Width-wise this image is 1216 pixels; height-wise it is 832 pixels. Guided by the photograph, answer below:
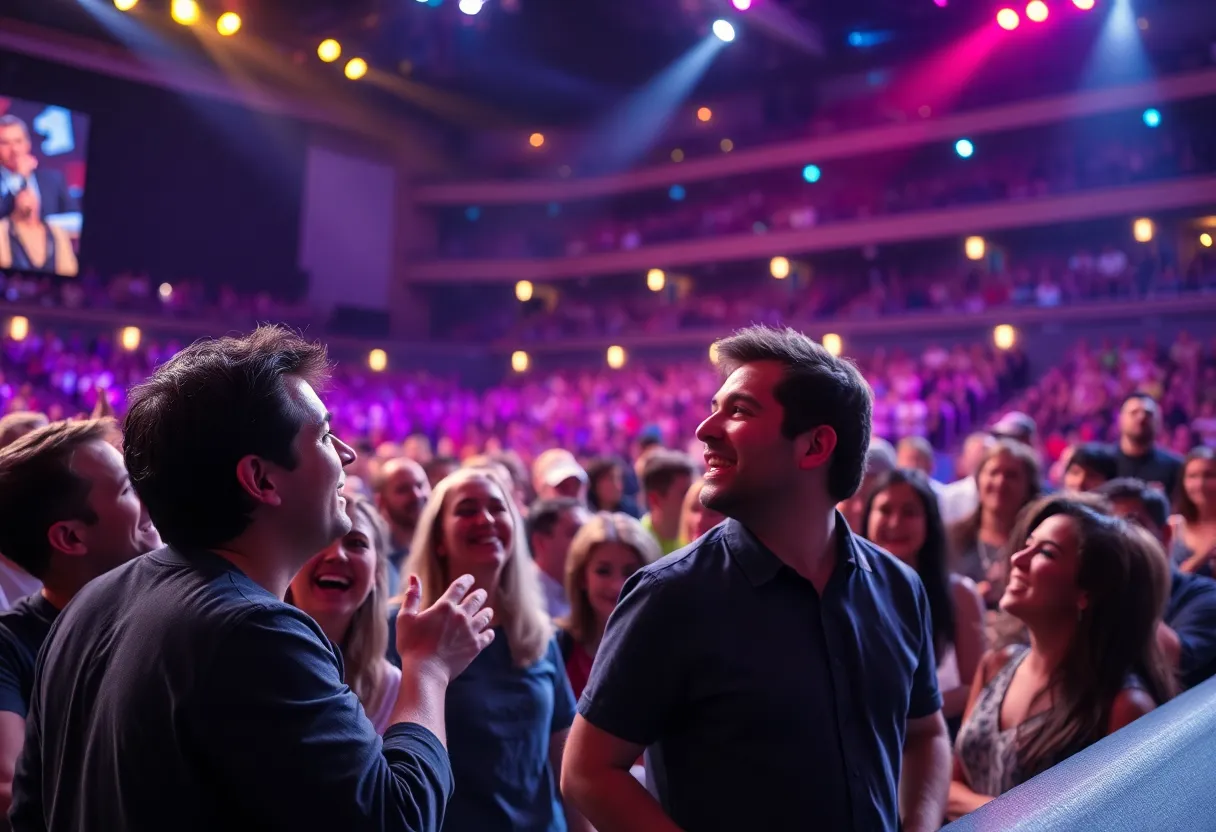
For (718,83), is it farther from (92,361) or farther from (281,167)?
(92,361)

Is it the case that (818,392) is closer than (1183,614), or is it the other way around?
(818,392)

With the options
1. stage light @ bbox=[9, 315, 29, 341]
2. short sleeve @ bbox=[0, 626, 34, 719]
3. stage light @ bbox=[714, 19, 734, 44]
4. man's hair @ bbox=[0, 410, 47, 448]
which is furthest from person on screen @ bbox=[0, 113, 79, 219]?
short sleeve @ bbox=[0, 626, 34, 719]

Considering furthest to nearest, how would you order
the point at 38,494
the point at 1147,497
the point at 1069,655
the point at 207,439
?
the point at 1147,497 < the point at 1069,655 < the point at 38,494 < the point at 207,439

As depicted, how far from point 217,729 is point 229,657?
0.08m

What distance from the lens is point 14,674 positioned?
1.91 metres

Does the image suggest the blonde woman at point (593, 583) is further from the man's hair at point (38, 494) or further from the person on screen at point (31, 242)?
the person on screen at point (31, 242)

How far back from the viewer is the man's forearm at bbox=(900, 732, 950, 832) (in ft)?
6.02

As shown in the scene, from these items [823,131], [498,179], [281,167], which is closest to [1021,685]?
[823,131]

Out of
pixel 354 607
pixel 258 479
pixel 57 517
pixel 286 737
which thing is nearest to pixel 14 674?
pixel 57 517

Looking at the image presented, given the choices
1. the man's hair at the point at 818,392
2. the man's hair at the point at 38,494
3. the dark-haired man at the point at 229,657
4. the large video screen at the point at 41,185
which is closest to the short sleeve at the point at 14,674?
the man's hair at the point at 38,494

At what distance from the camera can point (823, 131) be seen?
19672 millimetres

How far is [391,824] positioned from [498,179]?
2320 centimetres

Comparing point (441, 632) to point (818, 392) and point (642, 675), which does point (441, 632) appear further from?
point (818, 392)

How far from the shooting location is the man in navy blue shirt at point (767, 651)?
158 centimetres
